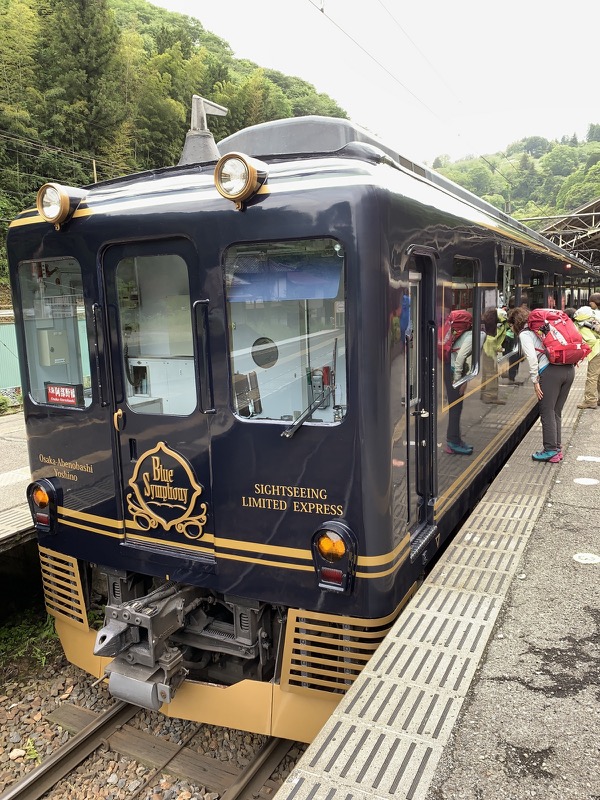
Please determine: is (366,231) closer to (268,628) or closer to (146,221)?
(146,221)

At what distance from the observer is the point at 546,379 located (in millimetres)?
5746

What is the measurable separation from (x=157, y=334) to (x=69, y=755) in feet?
8.13

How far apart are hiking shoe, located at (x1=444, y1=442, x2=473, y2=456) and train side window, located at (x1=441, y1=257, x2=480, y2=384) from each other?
1.38 ft

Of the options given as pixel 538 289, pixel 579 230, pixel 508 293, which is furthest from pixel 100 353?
pixel 579 230

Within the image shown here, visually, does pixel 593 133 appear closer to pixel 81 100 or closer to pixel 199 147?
pixel 81 100

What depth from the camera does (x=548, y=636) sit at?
9.87ft

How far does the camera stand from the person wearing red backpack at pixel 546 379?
5.64m

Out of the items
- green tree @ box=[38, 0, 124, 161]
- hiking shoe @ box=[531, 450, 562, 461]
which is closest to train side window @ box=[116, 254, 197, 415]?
hiking shoe @ box=[531, 450, 562, 461]

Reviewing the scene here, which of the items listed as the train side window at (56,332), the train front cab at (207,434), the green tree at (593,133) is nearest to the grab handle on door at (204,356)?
the train front cab at (207,434)

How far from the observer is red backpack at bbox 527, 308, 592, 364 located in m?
5.54

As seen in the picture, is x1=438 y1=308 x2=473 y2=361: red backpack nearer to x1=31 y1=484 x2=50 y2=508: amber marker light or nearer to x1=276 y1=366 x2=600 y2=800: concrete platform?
x1=276 y1=366 x2=600 y2=800: concrete platform

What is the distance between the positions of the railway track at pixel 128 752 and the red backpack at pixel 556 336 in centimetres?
376

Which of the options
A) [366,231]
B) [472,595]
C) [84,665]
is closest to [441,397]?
[472,595]

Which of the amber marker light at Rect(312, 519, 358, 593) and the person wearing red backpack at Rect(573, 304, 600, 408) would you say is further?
the person wearing red backpack at Rect(573, 304, 600, 408)
